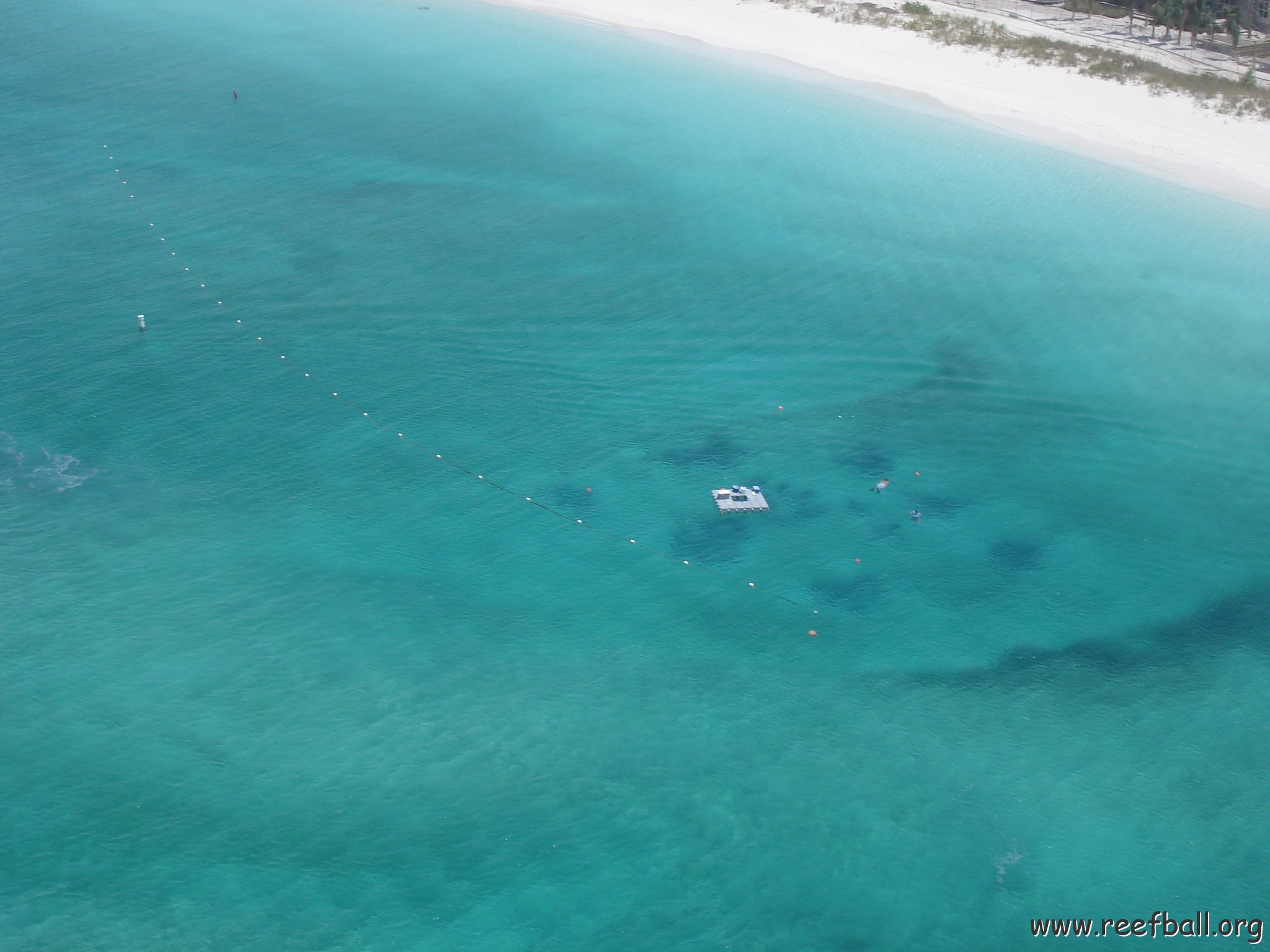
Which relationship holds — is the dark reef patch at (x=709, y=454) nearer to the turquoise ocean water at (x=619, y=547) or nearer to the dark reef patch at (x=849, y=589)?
the turquoise ocean water at (x=619, y=547)

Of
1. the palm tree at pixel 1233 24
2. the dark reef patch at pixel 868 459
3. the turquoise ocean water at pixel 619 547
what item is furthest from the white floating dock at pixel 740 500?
the palm tree at pixel 1233 24

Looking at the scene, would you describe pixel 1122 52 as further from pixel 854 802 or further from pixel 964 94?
pixel 854 802

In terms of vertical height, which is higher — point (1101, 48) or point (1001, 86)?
point (1101, 48)

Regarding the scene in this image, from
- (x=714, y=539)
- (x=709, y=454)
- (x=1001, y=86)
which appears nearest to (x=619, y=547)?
(x=714, y=539)

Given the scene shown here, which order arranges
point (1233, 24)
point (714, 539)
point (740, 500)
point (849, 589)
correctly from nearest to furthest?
point (849, 589)
point (714, 539)
point (740, 500)
point (1233, 24)

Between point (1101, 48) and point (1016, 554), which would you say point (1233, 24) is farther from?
point (1016, 554)

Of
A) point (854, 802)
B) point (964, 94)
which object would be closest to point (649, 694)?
point (854, 802)
